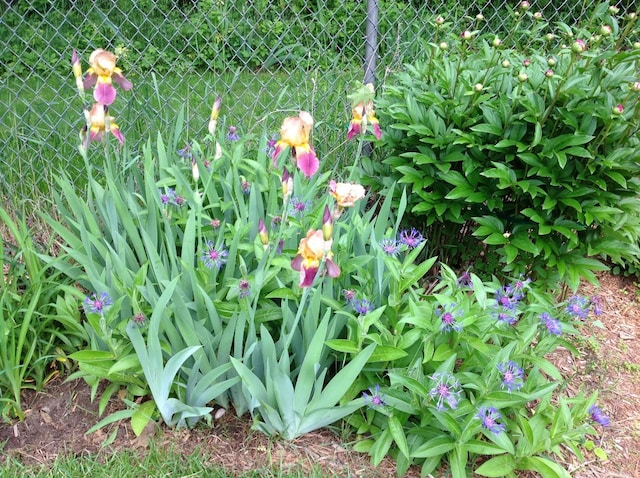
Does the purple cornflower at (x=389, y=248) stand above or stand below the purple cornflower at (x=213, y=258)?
above

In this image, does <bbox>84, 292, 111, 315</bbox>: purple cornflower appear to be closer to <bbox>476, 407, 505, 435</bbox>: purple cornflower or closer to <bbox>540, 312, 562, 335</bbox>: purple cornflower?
<bbox>476, 407, 505, 435</bbox>: purple cornflower

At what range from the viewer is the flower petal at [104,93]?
179cm

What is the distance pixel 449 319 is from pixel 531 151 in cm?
97

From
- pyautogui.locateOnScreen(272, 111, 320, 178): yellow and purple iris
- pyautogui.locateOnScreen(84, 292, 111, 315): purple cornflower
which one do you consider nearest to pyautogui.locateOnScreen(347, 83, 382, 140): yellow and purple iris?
pyautogui.locateOnScreen(272, 111, 320, 178): yellow and purple iris

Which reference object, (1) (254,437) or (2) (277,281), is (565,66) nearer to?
(2) (277,281)

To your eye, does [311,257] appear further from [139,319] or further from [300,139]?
[139,319]

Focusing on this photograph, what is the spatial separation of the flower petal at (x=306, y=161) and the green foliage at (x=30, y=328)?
1040mm

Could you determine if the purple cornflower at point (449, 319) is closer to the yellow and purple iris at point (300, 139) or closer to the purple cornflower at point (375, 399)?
the purple cornflower at point (375, 399)

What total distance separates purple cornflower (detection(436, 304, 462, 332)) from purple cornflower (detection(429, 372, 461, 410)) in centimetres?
14

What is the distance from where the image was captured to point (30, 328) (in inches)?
80.9

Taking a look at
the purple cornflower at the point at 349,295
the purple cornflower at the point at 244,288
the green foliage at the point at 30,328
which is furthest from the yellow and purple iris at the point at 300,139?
the green foliage at the point at 30,328

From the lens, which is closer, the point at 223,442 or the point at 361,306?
the point at 361,306

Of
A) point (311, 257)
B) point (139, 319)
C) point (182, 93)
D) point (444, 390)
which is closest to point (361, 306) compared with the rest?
point (444, 390)

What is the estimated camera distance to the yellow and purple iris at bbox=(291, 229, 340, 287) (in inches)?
54.7
